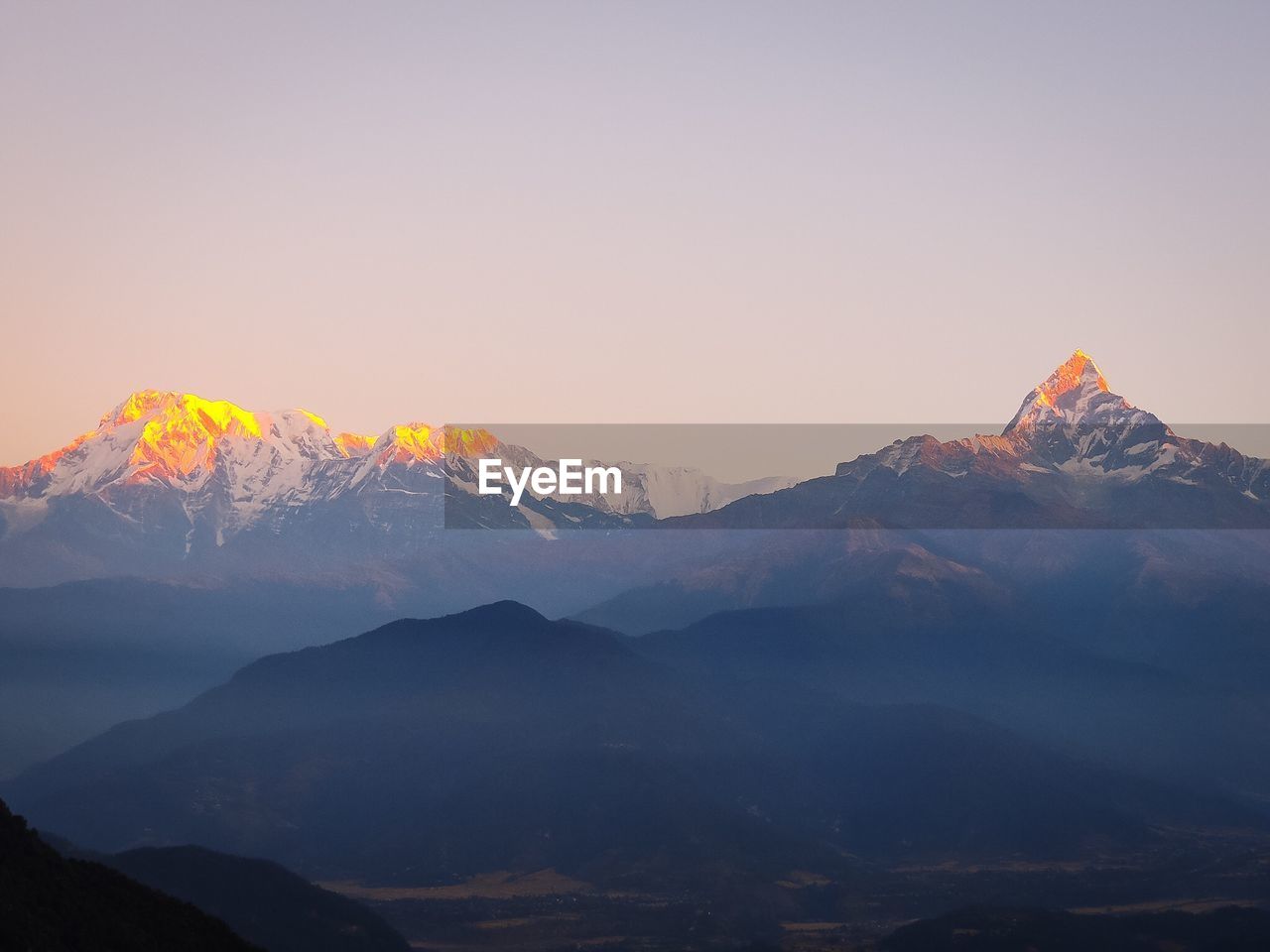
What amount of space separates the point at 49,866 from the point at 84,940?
1366 centimetres

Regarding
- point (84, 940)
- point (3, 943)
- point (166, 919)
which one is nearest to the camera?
point (3, 943)

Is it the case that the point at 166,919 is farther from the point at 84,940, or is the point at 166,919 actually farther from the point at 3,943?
the point at 3,943

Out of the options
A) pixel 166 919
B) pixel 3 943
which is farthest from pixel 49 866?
pixel 3 943

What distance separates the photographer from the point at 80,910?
518ft

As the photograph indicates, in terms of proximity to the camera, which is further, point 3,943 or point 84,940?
point 84,940

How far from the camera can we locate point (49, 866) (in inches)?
6476

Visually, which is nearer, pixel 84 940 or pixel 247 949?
pixel 84 940

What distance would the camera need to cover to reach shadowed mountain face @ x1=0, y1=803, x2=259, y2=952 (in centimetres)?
14925

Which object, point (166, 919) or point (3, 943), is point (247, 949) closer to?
point (166, 919)

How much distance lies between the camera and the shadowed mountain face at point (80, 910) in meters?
149

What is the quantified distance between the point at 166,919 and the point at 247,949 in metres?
6.96

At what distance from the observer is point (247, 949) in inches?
6540

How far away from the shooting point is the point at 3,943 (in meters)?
142

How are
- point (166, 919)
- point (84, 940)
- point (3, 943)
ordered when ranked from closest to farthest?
point (3, 943)
point (84, 940)
point (166, 919)
